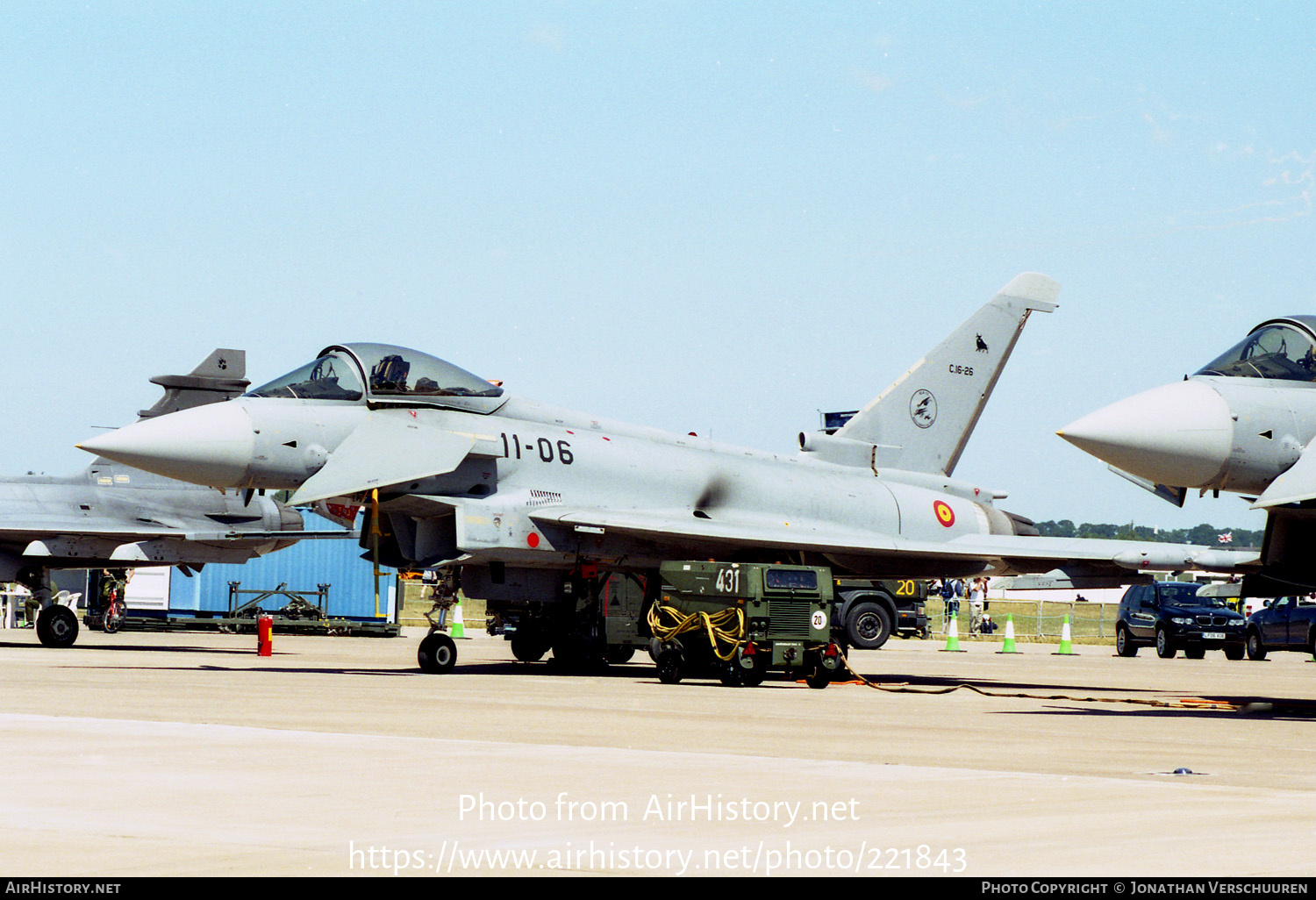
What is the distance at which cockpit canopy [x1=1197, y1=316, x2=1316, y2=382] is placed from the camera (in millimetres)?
13320

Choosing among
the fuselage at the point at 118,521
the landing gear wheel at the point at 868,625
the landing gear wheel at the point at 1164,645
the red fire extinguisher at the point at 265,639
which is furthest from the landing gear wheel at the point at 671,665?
the landing gear wheel at the point at 1164,645

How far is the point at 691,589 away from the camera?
56.4 ft

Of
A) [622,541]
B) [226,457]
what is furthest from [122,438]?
[622,541]

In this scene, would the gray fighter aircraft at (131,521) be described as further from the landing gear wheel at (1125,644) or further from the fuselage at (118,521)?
the landing gear wheel at (1125,644)

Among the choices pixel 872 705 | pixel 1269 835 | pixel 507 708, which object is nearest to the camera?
pixel 1269 835

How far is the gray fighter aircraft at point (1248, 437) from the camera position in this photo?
12.7m

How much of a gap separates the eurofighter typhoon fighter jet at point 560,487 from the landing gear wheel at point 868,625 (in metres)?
2.95

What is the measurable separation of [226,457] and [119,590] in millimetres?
23827

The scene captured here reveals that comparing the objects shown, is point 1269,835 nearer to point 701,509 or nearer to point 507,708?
point 507,708

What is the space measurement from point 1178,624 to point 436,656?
62.8 ft

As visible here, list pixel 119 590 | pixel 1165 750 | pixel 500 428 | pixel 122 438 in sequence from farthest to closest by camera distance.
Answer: pixel 119 590
pixel 500 428
pixel 122 438
pixel 1165 750

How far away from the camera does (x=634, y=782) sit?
7.27m

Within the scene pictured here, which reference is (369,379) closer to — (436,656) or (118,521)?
(436,656)

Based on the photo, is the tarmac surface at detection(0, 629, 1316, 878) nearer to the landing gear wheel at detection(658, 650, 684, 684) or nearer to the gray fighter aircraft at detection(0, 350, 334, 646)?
the landing gear wheel at detection(658, 650, 684, 684)
